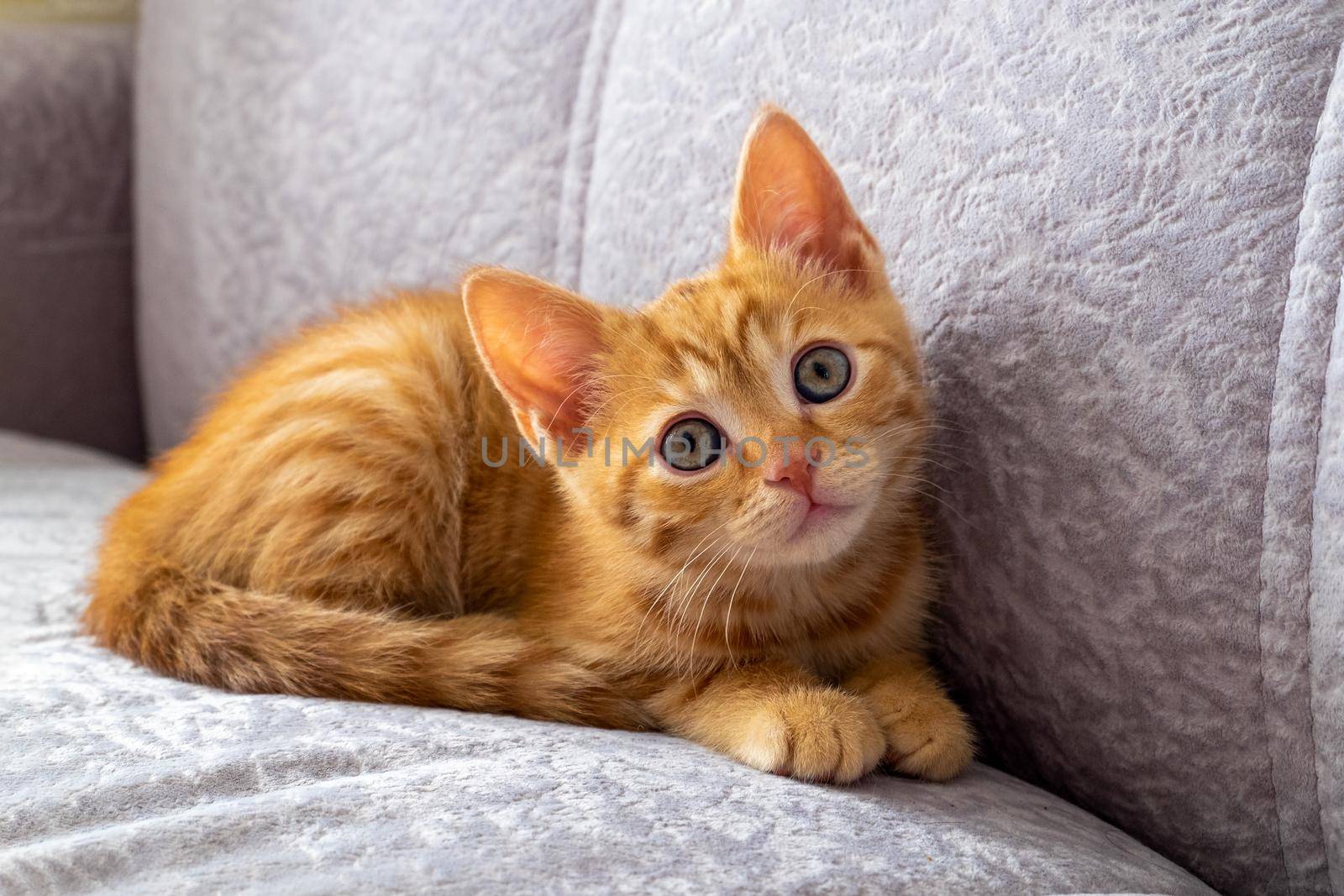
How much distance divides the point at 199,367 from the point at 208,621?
0.99 metres

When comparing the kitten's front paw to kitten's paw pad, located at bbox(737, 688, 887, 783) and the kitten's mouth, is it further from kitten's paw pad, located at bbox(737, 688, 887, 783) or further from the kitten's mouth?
the kitten's mouth

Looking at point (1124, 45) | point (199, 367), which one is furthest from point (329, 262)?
point (1124, 45)

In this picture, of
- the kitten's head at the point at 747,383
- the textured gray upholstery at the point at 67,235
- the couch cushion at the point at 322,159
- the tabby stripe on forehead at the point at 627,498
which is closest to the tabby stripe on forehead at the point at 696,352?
the kitten's head at the point at 747,383

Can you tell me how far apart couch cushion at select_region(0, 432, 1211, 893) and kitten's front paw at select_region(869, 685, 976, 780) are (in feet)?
0.08

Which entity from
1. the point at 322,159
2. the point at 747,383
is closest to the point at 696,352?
the point at 747,383

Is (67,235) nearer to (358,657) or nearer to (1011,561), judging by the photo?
(358,657)

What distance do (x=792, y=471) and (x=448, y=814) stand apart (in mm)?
376

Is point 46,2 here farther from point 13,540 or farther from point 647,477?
point 647,477

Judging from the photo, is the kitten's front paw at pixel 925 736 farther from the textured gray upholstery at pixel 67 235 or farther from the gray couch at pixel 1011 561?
the textured gray upholstery at pixel 67 235

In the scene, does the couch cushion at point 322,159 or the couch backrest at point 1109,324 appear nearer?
the couch backrest at point 1109,324

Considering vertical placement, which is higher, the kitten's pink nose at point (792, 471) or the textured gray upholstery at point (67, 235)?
the textured gray upholstery at point (67, 235)

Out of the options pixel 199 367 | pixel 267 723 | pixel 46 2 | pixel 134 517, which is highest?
pixel 46 2

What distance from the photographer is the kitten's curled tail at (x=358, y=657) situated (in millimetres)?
1063

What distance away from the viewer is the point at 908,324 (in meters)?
1.13
